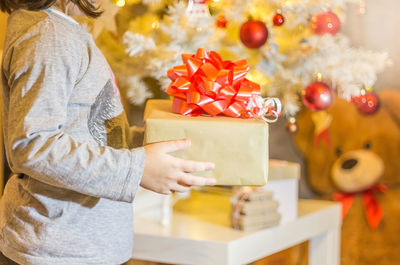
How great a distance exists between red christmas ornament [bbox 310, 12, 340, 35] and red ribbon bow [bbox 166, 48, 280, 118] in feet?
1.62

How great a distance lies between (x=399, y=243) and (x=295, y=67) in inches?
25.2

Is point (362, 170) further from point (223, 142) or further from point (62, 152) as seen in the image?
point (62, 152)

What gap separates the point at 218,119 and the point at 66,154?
0.21m

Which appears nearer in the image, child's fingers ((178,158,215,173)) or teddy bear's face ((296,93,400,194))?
child's fingers ((178,158,215,173))

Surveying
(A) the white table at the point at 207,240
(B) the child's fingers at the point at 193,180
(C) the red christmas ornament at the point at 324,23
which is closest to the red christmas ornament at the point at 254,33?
(C) the red christmas ornament at the point at 324,23

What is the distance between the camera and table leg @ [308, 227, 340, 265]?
4.56 ft

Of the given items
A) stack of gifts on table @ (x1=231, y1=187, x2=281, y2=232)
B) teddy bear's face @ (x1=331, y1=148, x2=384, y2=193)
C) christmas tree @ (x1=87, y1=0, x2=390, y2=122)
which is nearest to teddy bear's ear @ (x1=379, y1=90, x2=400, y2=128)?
teddy bear's face @ (x1=331, y1=148, x2=384, y2=193)

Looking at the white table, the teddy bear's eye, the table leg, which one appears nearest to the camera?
the white table

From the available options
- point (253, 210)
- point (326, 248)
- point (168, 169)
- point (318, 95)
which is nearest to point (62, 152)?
point (168, 169)

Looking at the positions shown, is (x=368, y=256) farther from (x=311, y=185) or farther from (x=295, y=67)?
(x=295, y=67)

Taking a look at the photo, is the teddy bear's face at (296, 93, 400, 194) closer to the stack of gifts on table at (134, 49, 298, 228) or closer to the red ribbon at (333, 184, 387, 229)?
the red ribbon at (333, 184, 387, 229)

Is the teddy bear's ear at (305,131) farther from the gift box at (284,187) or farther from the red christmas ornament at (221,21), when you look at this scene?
the red christmas ornament at (221,21)

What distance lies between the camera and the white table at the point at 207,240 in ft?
3.34

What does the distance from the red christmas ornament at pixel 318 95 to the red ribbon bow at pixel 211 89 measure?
0.43 metres
